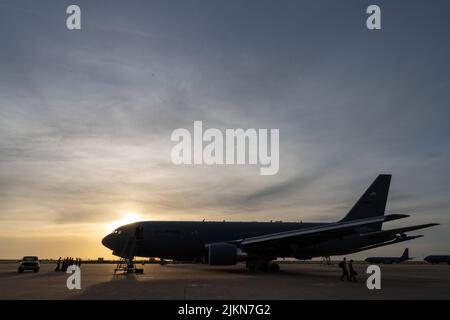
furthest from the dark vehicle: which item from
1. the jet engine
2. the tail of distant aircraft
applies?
the tail of distant aircraft

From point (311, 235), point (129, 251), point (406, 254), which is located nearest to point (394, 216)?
point (311, 235)

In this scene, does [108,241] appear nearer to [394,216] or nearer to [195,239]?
[195,239]

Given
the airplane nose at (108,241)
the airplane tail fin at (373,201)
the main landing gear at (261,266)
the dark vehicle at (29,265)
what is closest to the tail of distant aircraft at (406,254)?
the airplane tail fin at (373,201)

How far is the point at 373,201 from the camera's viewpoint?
38.3 m

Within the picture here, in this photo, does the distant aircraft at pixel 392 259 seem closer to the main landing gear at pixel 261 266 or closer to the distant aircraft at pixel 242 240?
the distant aircraft at pixel 242 240

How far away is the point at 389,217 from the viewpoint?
2638cm

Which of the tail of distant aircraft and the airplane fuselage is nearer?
the airplane fuselage

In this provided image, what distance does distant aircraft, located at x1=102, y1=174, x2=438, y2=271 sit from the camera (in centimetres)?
3133

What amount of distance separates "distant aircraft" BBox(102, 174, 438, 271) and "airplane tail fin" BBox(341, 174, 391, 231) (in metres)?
0.10

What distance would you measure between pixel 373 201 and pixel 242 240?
41.9 feet

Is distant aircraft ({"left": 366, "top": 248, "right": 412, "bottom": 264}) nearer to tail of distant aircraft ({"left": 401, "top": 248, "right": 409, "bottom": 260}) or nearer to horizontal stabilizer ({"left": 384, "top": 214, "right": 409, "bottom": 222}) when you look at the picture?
tail of distant aircraft ({"left": 401, "top": 248, "right": 409, "bottom": 260})

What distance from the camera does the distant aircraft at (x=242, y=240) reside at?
103ft
